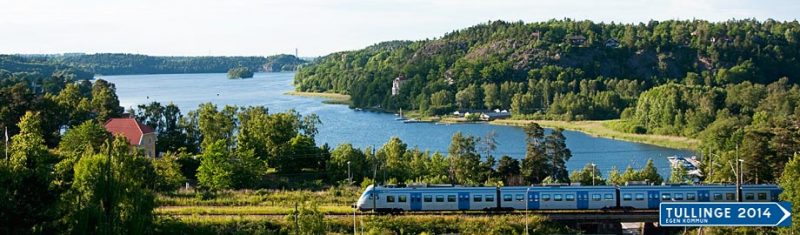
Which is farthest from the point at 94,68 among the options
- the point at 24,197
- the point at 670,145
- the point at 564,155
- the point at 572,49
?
the point at 24,197

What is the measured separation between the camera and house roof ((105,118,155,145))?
29391mm

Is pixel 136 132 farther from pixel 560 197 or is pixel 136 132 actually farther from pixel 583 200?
pixel 583 200

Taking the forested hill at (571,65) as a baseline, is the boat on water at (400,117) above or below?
below

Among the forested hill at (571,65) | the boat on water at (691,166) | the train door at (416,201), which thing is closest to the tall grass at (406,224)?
the train door at (416,201)

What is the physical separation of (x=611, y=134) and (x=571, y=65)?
28.1m

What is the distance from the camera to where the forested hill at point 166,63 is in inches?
6329

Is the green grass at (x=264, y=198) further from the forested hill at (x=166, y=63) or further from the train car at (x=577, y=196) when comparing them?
the forested hill at (x=166, y=63)

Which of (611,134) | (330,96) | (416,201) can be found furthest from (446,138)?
(330,96)

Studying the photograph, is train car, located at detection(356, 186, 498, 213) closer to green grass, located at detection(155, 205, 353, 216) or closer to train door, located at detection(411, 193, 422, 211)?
train door, located at detection(411, 193, 422, 211)

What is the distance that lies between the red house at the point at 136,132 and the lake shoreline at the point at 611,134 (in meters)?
27.1

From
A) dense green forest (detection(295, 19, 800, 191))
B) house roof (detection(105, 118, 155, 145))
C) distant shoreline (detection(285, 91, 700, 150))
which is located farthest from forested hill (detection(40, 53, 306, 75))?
house roof (detection(105, 118, 155, 145))

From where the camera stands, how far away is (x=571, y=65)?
77750mm

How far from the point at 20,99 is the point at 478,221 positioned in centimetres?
2030

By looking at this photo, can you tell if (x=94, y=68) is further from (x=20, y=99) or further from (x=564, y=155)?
(x=564, y=155)
